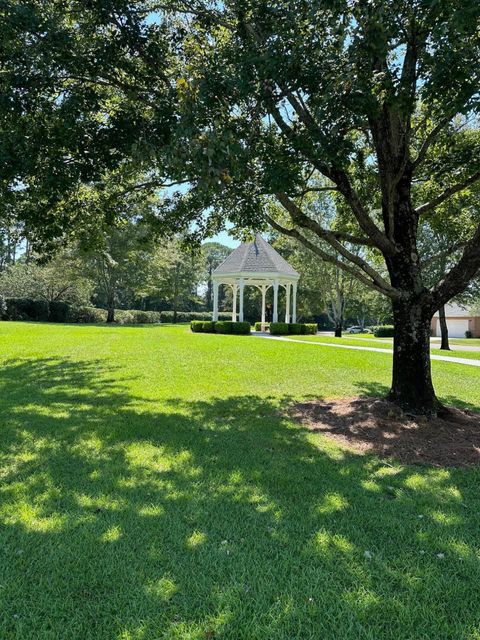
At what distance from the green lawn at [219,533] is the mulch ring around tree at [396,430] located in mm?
326

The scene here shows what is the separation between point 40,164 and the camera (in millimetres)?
5535

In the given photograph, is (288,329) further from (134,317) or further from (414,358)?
(414,358)

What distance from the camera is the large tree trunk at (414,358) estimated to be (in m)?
6.07

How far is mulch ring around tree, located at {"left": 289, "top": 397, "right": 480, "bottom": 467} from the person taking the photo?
15.9 ft

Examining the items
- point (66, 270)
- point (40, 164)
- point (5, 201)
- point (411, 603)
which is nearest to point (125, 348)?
point (5, 201)

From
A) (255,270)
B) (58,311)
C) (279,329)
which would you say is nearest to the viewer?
(279,329)

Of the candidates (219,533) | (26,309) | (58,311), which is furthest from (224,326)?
(219,533)

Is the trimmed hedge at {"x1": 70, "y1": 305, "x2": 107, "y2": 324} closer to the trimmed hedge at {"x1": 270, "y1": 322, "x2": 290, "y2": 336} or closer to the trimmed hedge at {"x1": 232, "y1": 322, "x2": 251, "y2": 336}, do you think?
the trimmed hedge at {"x1": 232, "y1": 322, "x2": 251, "y2": 336}

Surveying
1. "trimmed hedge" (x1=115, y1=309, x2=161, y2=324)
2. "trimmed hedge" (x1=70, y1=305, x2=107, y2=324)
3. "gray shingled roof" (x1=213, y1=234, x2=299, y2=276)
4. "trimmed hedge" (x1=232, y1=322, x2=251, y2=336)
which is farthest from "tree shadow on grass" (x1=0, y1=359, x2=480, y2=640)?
"trimmed hedge" (x1=115, y1=309, x2=161, y2=324)

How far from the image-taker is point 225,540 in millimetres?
2797

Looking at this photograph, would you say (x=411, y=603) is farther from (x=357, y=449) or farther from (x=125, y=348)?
(x=125, y=348)

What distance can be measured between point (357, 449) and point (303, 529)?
2197 millimetres

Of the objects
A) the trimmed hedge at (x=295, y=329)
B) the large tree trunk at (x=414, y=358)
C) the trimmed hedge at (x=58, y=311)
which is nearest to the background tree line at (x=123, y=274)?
the trimmed hedge at (x=58, y=311)

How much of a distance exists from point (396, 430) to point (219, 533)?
3.49 m
